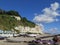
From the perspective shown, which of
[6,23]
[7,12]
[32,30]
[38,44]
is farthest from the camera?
[7,12]

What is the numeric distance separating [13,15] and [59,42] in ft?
393

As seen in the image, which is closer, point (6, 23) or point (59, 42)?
point (59, 42)

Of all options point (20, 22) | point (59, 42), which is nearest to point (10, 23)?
point (20, 22)

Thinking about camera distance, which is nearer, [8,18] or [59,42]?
[59,42]

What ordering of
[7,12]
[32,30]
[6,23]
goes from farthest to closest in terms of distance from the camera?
[7,12] → [32,30] → [6,23]

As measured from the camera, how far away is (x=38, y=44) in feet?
78.5

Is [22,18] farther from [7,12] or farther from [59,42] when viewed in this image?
[59,42]

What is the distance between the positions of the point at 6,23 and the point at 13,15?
61.2 feet

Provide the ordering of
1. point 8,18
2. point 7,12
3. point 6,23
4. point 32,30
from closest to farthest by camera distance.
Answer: point 6,23 < point 8,18 < point 32,30 < point 7,12

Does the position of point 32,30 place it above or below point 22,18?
below

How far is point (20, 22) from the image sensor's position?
138750mm

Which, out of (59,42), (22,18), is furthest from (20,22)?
(59,42)

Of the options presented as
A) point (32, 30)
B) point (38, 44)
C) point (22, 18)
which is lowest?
point (38, 44)

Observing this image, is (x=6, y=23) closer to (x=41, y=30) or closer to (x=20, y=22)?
(x=20, y=22)
